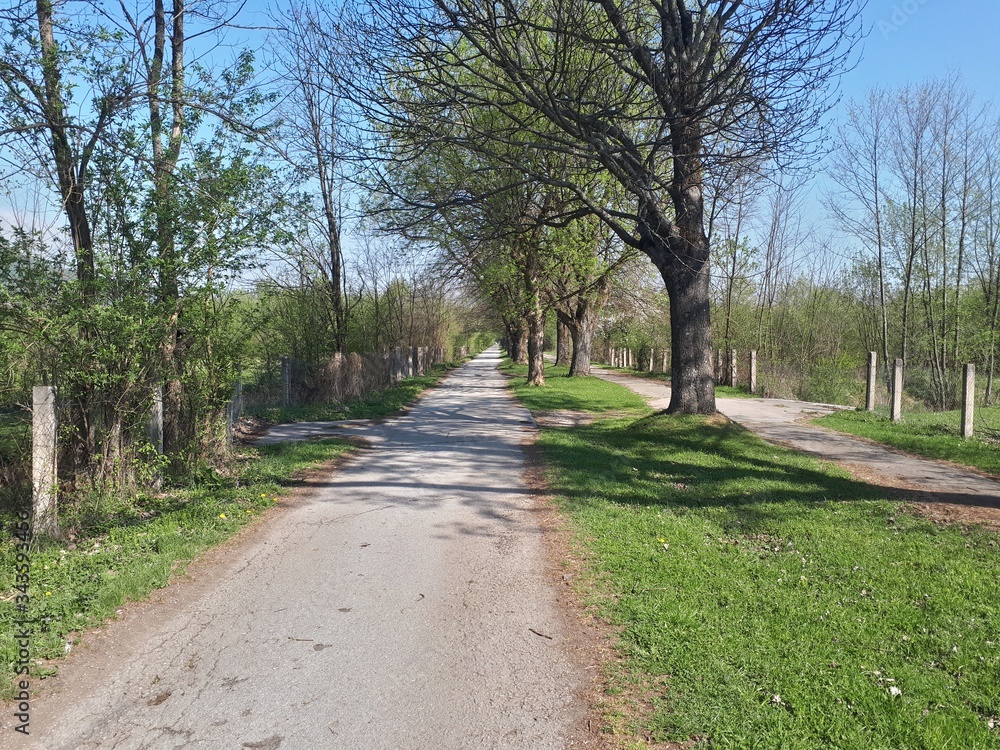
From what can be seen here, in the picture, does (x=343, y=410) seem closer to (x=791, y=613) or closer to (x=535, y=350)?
(x=535, y=350)

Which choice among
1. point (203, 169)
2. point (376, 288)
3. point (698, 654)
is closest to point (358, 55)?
point (203, 169)

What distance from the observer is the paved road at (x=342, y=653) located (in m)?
3.21

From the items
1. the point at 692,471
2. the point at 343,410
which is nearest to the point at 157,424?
the point at 692,471

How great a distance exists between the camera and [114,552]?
566 centimetres

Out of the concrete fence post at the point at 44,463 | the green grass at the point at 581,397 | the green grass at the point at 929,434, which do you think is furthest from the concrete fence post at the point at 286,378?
the green grass at the point at 929,434

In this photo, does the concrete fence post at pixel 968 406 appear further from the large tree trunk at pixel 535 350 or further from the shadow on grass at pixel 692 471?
the large tree trunk at pixel 535 350

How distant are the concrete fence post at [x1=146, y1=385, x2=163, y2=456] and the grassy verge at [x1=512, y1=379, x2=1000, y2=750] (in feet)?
15.6

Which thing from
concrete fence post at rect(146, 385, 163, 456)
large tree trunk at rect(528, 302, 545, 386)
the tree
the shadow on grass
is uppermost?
the tree

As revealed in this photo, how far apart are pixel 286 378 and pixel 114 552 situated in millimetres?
12793

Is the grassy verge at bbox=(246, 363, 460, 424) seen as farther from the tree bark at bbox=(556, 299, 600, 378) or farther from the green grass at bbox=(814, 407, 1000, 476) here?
the green grass at bbox=(814, 407, 1000, 476)

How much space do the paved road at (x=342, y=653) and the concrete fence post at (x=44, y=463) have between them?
67.3 inches

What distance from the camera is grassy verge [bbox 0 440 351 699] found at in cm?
423

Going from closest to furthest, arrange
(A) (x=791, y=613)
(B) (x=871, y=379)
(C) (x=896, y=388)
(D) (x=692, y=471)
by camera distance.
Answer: (A) (x=791, y=613)
(D) (x=692, y=471)
(C) (x=896, y=388)
(B) (x=871, y=379)

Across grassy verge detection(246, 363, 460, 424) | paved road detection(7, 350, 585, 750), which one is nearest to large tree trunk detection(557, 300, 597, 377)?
grassy verge detection(246, 363, 460, 424)
